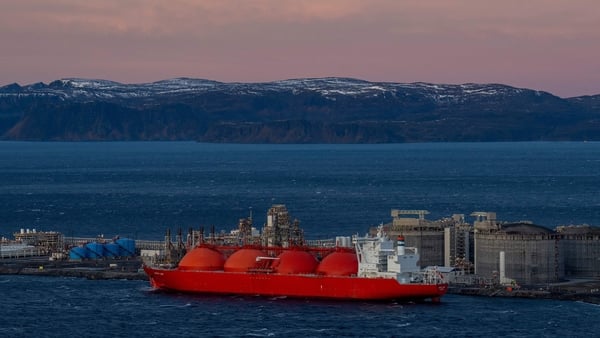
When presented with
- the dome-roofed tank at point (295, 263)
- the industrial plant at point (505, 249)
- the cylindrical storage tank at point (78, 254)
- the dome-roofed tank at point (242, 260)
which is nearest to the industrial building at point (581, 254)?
the industrial plant at point (505, 249)

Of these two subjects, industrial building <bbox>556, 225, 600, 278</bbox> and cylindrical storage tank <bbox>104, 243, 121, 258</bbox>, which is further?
cylindrical storage tank <bbox>104, 243, 121, 258</bbox>

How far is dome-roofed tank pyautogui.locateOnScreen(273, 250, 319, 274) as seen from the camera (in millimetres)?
86500

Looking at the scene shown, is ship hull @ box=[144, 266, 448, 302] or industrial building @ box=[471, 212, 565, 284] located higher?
industrial building @ box=[471, 212, 565, 284]

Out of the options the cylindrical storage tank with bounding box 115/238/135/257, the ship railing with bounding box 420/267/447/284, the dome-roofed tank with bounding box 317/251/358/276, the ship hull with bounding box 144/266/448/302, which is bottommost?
the ship hull with bounding box 144/266/448/302

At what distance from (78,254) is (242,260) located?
77.7 ft

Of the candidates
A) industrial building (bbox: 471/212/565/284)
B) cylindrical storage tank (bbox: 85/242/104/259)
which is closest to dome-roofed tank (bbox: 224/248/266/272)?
industrial building (bbox: 471/212/565/284)

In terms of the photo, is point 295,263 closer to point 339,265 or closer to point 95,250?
point 339,265

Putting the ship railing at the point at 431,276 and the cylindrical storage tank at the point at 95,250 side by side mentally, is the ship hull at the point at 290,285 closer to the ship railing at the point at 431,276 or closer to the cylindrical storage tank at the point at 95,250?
the ship railing at the point at 431,276

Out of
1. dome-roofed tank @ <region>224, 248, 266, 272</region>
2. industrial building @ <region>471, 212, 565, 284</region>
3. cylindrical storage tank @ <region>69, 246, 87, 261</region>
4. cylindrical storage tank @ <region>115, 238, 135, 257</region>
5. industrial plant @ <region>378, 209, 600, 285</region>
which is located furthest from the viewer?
cylindrical storage tank @ <region>115, 238, 135, 257</region>

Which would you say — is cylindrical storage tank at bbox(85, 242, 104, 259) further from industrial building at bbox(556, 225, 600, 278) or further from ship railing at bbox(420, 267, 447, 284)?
industrial building at bbox(556, 225, 600, 278)

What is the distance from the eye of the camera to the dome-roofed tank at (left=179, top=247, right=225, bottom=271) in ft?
292

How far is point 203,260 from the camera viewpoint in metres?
89.1

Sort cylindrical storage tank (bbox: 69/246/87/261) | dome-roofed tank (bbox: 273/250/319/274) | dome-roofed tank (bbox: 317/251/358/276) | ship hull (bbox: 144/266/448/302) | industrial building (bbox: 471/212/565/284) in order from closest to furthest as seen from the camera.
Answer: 1. ship hull (bbox: 144/266/448/302)
2. dome-roofed tank (bbox: 317/251/358/276)
3. dome-roofed tank (bbox: 273/250/319/274)
4. industrial building (bbox: 471/212/565/284)
5. cylindrical storage tank (bbox: 69/246/87/261)

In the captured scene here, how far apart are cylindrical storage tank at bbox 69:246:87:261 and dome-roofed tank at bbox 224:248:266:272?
71.6 feet
